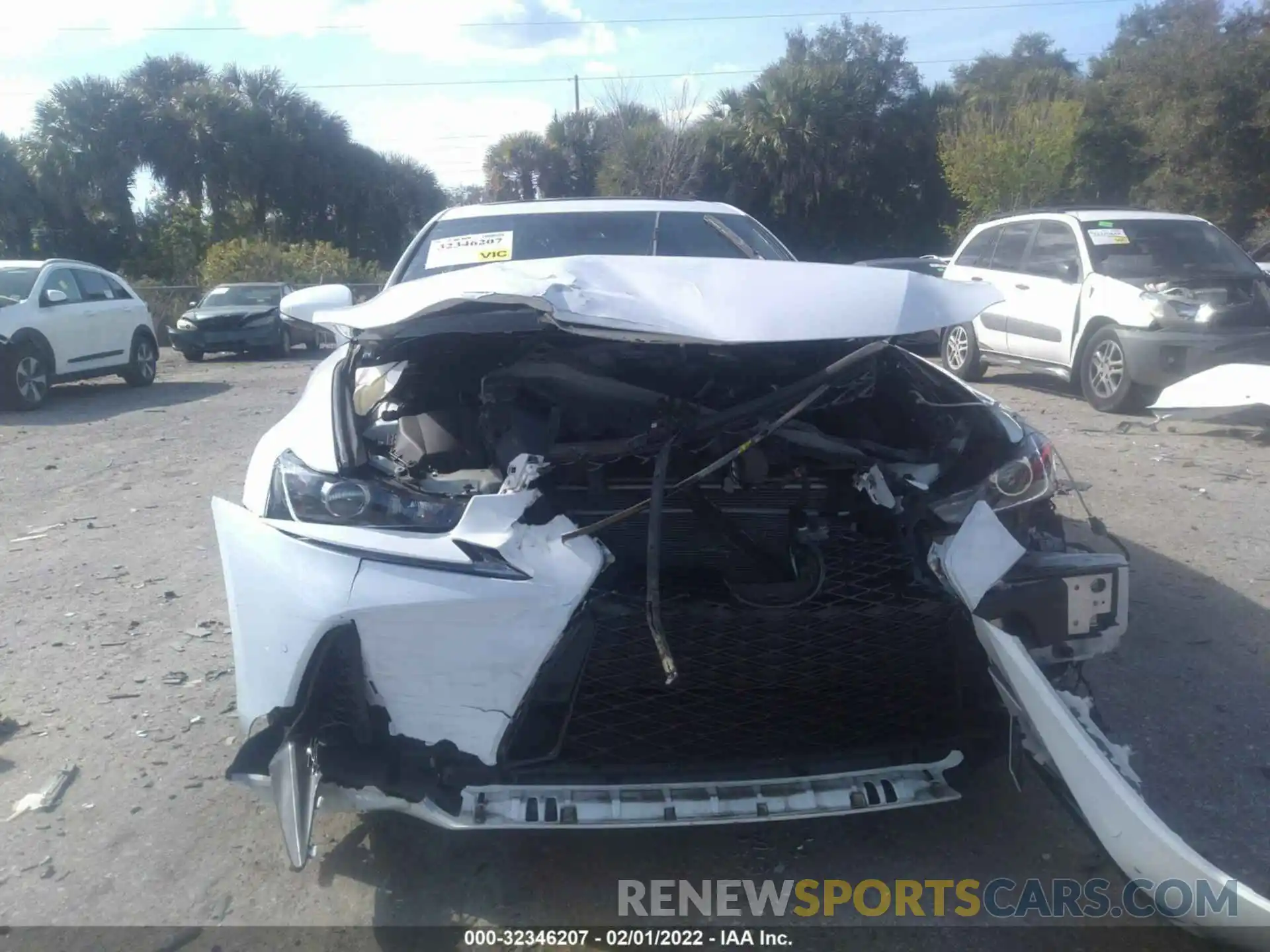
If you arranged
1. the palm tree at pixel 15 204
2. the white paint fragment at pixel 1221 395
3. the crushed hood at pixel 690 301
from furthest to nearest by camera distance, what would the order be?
the palm tree at pixel 15 204, the white paint fragment at pixel 1221 395, the crushed hood at pixel 690 301

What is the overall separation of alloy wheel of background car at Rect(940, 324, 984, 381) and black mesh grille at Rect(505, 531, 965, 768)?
9.11 meters

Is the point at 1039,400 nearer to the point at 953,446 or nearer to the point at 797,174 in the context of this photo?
the point at 953,446

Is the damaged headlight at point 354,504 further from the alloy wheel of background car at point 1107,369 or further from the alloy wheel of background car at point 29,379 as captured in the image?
the alloy wheel of background car at point 29,379

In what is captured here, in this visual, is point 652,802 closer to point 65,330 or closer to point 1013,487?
point 1013,487

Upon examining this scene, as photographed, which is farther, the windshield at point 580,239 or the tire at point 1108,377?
the tire at point 1108,377

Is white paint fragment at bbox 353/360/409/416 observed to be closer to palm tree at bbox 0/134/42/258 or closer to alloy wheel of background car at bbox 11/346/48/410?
alloy wheel of background car at bbox 11/346/48/410

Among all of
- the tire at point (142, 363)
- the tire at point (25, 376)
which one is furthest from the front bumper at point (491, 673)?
the tire at point (142, 363)

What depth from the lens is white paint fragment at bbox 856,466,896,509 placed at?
9.11 feet

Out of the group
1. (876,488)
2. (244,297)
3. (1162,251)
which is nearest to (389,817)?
(876,488)

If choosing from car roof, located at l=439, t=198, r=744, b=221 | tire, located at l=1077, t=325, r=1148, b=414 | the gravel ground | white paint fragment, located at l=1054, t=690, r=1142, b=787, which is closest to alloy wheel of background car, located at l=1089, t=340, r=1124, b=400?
tire, located at l=1077, t=325, r=1148, b=414

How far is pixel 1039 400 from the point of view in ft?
33.4

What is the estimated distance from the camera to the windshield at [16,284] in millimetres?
11477

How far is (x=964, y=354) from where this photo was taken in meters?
11.5

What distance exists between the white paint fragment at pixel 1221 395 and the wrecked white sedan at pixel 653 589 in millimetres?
5685
